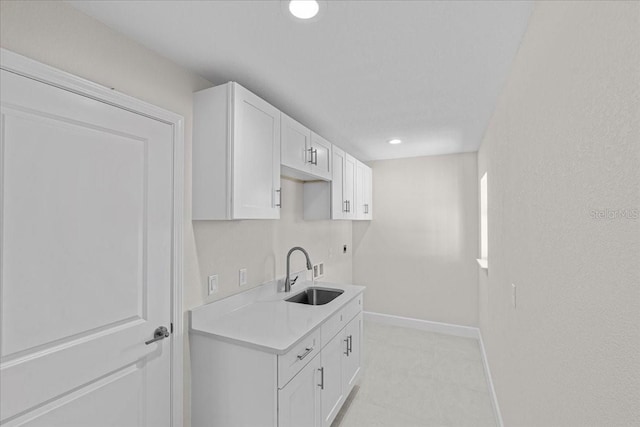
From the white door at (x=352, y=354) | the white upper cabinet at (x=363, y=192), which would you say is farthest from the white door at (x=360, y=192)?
the white door at (x=352, y=354)

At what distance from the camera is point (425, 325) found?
393 cm

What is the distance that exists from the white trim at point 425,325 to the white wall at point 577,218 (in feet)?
7.67

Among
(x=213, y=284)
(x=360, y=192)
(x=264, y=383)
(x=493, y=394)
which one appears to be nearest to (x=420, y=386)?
(x=493, y=394)

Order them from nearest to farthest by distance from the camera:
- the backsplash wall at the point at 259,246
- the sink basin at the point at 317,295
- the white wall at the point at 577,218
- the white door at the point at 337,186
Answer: the white wall at the point at 577,218 → the backsplash wall at the point at 259,246 → the sink basin at the point at 317,295 → the white door at the point at 337,186

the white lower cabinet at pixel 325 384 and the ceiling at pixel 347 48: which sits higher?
the ceiling at pixel 347 48

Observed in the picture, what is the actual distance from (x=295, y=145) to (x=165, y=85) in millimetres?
913

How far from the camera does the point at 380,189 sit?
4.30 meters

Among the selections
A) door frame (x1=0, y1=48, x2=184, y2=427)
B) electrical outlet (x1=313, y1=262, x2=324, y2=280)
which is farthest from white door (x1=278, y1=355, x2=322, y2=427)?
electrical outlet (x1=313, y1=262, x2=324, y2=280)

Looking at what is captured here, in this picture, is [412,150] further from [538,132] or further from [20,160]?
[20,160]

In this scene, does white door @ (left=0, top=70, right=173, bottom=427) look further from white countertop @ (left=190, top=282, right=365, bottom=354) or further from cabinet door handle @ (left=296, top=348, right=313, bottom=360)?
cabinet door handle @ (left=296, top=348, right=313, bottom=360)

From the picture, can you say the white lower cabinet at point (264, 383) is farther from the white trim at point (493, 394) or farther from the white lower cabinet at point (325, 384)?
the white trim at point (493, 394)

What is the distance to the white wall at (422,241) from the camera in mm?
3777

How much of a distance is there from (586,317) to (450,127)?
2.33 meters

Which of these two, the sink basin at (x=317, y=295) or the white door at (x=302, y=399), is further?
the sink basin at (x=317, y=295)
